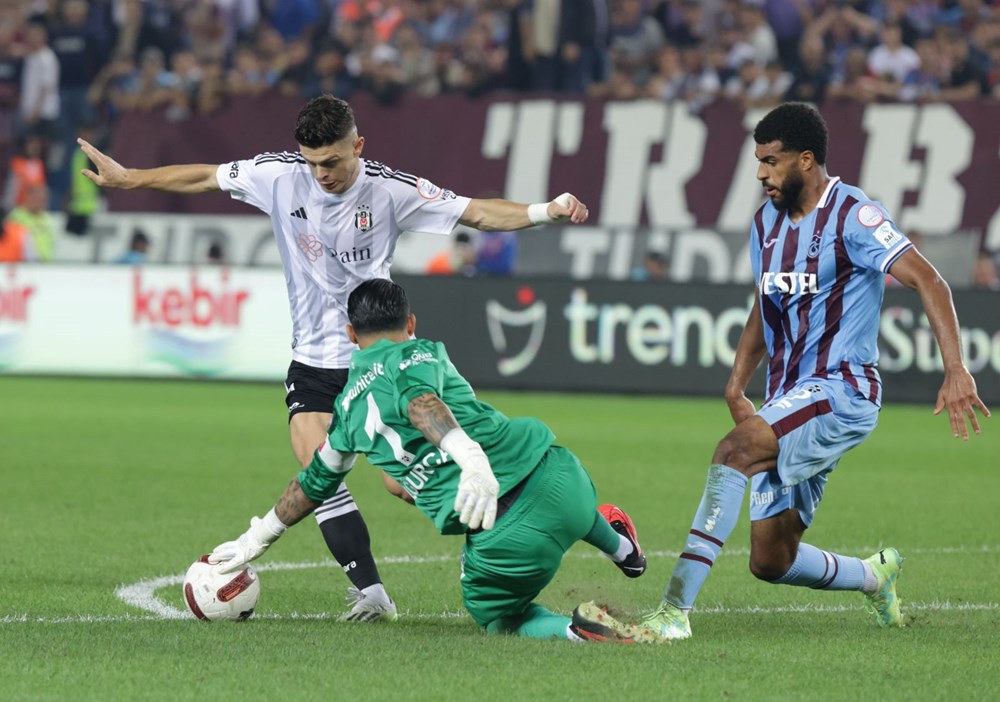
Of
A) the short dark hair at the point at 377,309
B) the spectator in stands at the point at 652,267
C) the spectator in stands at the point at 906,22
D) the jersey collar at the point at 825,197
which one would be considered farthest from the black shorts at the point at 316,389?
the spectator in stands at the point at 906,22

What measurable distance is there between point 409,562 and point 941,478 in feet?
17.9

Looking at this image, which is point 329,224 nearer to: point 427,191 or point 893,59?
point 427,191

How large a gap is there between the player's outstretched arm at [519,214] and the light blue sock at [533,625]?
66.2 inches

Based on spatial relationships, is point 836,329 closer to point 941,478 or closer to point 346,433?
point 346,433

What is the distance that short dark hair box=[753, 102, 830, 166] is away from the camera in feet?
21.4

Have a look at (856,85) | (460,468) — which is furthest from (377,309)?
(856,85)

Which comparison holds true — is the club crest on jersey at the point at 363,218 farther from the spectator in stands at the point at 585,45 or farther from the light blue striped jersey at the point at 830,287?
the spectator in stands at the point at 585,45

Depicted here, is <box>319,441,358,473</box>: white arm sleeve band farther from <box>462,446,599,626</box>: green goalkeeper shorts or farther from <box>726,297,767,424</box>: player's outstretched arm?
<box>726,297,767,424</box>: player's outstretched arm

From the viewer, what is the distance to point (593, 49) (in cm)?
2228

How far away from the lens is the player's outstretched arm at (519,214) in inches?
277

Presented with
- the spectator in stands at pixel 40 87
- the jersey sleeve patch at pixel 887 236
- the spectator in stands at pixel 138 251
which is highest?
the spectator in stands at pixel 40 87

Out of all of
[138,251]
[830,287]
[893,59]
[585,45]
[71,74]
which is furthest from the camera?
[71,74]

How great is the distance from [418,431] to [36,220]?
58.3 ft

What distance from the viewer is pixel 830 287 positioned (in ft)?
21.5
